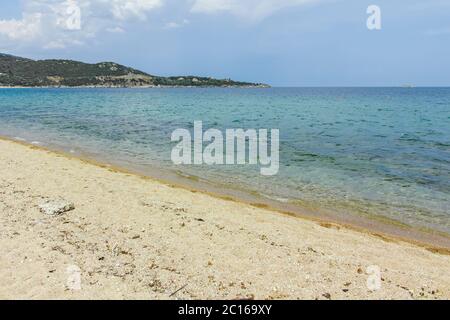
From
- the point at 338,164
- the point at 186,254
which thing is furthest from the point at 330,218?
the point at 338,164

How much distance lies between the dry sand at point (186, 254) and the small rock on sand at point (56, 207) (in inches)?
7.6

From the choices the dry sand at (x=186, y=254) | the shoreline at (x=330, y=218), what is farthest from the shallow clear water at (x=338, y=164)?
the dry sand at (x=186, y=254)

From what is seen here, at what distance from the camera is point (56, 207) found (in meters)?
9.27

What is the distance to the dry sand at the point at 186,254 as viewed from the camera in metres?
6.04

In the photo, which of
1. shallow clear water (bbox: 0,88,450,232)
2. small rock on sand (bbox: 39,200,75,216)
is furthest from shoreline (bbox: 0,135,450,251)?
small rock on sand (bbox: 39,200,75,216)

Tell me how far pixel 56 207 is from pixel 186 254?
12.9 feet

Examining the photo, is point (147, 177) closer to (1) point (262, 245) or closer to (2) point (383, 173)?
(1) point (262, 245)

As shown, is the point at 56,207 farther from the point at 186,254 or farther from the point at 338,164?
the point at 338,164

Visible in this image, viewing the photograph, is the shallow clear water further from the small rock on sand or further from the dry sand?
the small rock on sand

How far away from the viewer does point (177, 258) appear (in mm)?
7078

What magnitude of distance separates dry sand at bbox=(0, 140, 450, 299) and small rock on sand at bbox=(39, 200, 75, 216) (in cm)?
19

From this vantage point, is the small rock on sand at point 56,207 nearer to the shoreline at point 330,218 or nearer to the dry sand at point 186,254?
the dry sand at point 186,254

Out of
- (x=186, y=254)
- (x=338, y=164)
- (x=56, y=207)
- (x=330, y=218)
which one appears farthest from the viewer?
(x=338, y=164)
